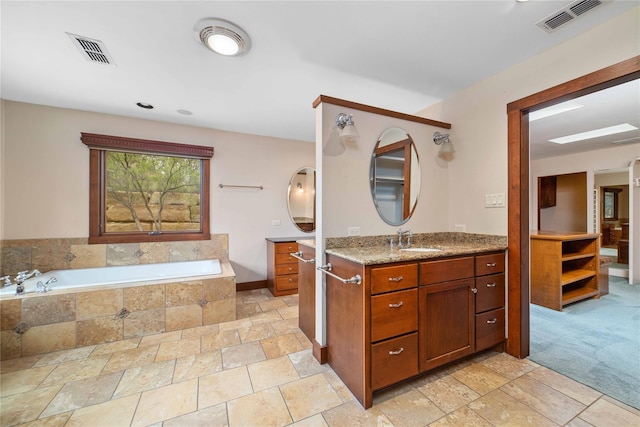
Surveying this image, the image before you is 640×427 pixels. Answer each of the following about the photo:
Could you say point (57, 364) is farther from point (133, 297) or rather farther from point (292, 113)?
point (292, 113)

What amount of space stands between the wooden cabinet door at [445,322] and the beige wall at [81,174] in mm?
2890

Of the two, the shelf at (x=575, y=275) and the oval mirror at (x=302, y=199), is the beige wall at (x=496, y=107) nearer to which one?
the shelf at (x=575, y=275)

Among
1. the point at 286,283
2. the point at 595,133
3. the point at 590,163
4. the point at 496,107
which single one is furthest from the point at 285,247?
the point at 590,163

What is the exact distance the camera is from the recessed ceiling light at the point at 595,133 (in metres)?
3.45

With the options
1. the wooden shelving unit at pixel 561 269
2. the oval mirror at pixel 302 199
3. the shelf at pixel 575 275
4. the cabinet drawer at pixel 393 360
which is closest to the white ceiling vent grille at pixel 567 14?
the cabinet drawer at pixel 393 360

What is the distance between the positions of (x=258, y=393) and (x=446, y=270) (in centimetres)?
157

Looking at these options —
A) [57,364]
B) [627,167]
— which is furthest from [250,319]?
[627,167]

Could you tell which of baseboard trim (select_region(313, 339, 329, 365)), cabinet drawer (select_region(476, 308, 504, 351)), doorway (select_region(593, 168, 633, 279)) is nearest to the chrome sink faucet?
cabinet drawer (select_region(476, 308, 504, 351))

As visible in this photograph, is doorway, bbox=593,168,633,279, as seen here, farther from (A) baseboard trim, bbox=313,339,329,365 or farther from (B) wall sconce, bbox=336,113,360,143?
(A) baseboard trim, bbox=313,339,329,365

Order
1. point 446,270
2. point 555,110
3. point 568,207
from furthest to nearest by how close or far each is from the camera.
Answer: point 568,207, point 555,110, point 446,270

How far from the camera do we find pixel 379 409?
153 cm

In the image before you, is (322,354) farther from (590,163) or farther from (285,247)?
(590,163)

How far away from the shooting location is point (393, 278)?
1.58 metres

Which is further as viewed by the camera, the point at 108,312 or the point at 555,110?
the point at 555,110
